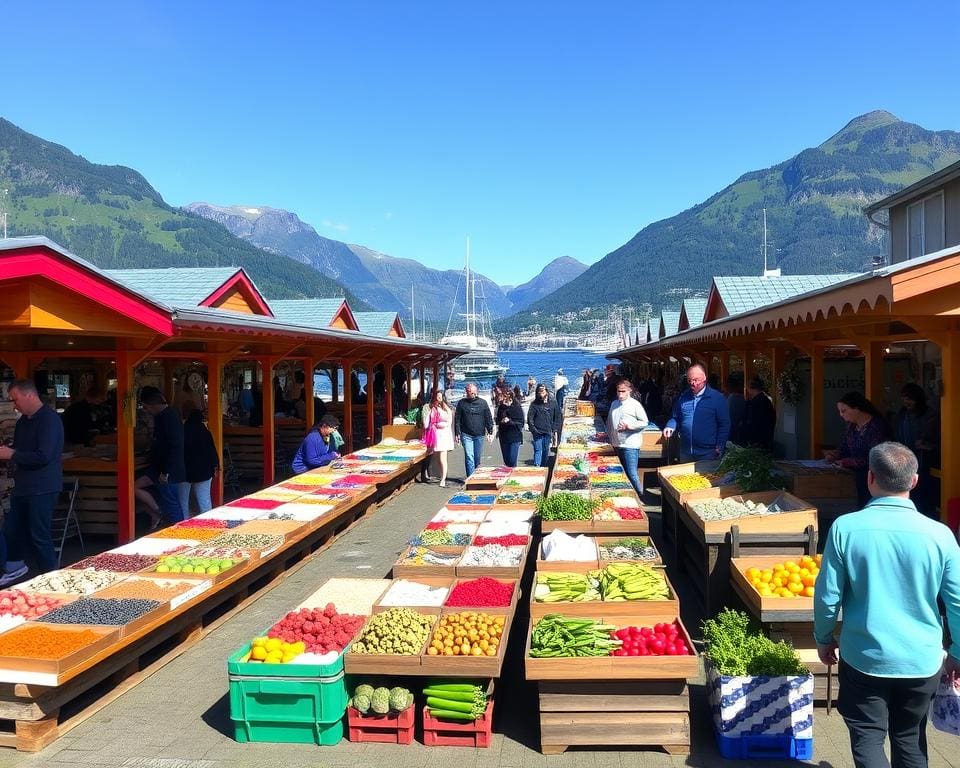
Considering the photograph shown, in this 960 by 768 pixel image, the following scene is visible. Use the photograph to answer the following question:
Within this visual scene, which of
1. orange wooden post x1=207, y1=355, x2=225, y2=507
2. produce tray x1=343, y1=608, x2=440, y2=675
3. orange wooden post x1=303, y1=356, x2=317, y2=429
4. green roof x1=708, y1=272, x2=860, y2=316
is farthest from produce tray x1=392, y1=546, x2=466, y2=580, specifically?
green roof x1=708, y1=272, x2=860, y2=316

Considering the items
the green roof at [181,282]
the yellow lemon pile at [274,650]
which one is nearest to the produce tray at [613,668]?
the yellow lemon pile at [274,650]

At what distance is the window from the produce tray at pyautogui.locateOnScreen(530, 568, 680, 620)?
13660 millimetres

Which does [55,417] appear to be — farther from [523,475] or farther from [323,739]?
[523,475]

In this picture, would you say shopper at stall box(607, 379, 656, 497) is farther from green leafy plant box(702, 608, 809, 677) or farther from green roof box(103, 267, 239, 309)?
green roof box(103, 267, 239, 309)

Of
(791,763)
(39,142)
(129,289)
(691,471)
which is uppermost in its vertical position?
(39,142)

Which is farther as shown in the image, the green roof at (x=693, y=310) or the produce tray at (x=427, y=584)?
the green roof at (x=693, y=310)

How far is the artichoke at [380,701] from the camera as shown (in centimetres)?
446

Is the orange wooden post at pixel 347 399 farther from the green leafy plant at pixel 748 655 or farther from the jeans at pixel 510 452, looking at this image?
the green leafy plant at pixel 748 655

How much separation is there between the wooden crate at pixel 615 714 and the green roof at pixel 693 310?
2467 centimetres

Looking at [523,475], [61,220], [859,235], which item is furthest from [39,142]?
[523,475]

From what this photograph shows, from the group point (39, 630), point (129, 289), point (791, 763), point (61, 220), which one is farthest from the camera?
point (61, 220)

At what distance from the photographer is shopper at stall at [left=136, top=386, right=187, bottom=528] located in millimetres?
8539

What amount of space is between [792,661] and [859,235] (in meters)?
211

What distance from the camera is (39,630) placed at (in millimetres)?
4926
